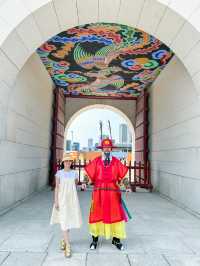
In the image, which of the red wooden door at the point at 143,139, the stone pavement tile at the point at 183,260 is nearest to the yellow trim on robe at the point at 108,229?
the stone pavement tile at the point at 183,260

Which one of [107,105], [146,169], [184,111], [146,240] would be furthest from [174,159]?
[107,105]

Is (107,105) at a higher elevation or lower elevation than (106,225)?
higher

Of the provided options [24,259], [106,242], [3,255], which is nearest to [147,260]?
[106,242]

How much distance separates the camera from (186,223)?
217 inches

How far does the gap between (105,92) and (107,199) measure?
32.3 ft

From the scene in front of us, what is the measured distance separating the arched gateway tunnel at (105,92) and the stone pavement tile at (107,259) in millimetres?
13

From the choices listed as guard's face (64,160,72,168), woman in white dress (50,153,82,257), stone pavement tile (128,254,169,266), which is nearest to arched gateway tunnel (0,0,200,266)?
stone pavement tile (128,254,169,266)

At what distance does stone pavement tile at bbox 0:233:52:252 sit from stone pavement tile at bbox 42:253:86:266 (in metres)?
0.31

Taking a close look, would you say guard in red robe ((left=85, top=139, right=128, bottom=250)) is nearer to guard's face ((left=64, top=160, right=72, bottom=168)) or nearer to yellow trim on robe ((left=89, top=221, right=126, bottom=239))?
yellow trim on robe ((left=89, top=221, right=126, bottom=239))

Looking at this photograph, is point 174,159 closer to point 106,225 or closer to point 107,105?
point 106,225

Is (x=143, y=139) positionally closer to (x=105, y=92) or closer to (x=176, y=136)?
(x=105, y=92)

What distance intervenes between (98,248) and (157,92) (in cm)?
781

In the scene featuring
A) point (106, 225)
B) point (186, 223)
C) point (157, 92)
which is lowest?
point (186, 223)

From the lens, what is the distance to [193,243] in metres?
4.18
